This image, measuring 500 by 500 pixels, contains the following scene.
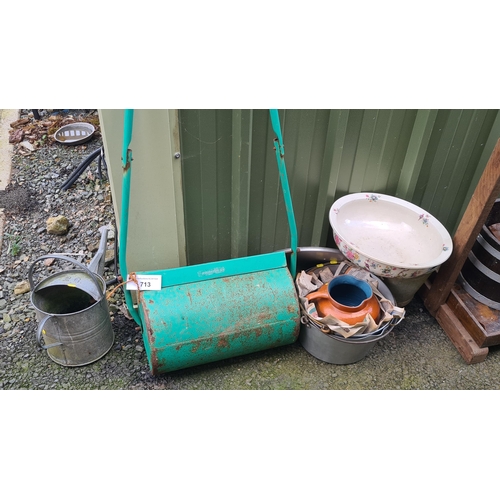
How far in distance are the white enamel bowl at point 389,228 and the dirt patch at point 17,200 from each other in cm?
261

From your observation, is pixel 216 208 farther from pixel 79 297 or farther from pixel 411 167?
pixel 411 167

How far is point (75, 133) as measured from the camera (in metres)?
4.79

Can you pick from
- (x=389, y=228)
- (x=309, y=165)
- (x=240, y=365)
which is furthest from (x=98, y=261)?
(x=389, y=228)

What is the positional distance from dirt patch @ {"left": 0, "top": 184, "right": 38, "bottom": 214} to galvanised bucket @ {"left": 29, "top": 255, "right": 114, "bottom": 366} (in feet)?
4.67

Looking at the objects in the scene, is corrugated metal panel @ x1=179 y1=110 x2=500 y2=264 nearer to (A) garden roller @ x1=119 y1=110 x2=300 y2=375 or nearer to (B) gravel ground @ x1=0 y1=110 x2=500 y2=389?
(A) garden roller @ x1=119 y1=110 x2=300 y2=375

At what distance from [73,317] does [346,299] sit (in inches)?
63.3

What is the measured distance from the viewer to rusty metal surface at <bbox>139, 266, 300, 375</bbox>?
2.43 metres

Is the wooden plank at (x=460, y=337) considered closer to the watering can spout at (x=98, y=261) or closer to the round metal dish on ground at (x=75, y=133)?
the watering can spout at (x=98, y=261)

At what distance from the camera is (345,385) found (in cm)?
268

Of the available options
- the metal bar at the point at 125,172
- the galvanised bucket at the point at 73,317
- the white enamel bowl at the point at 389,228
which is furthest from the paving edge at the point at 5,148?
the white enamel bowl at the point at 389,228

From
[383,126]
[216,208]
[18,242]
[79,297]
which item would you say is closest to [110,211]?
[18,242]

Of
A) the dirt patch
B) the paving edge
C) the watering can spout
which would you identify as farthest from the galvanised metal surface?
the dirt patch

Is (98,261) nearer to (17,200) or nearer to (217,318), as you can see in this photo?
(217,318)

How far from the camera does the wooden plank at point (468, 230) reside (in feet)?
8.13
